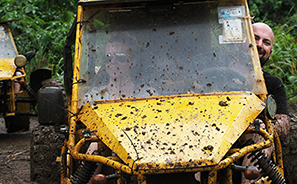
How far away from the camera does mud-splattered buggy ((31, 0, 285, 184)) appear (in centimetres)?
239

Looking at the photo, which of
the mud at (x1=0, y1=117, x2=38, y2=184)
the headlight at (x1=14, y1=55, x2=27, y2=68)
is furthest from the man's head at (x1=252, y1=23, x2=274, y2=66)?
the headlight at (x1=14, y1=55, x2=27, y2=68)

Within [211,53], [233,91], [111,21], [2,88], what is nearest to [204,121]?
[233,91]

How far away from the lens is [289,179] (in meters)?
4.75

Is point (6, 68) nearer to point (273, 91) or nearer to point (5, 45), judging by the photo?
point (5, 45)

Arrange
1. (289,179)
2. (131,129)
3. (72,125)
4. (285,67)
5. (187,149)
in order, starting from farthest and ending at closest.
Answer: (285,67) → (289,179) → (72,125) → (131,129) → (187,149)

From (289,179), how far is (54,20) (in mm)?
10271

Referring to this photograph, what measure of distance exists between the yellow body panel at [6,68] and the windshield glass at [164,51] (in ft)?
14.7

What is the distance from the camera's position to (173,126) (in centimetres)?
257

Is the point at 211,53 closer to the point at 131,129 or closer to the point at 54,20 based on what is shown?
the point at 131,129

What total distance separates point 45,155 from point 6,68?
146 inches

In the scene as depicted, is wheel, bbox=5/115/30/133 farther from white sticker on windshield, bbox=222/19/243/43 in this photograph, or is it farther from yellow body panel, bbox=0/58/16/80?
white sticker on windshield, bbox=222/19/243/43

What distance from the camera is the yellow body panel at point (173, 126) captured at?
90.0 inches

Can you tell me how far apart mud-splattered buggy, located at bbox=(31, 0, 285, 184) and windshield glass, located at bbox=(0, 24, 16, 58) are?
510 centimetres

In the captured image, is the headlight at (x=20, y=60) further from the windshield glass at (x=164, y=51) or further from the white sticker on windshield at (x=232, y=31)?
the white sticker on windshield at (x=232, y=31)
